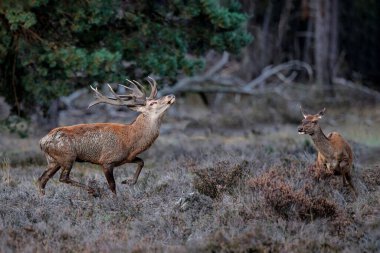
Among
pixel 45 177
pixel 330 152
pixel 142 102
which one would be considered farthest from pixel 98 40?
pixel 330 152

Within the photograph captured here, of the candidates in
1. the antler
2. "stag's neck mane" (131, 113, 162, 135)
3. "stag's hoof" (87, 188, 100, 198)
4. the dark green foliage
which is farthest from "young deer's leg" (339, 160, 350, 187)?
the dark green foliage

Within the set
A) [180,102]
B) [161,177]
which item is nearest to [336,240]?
[161,177]

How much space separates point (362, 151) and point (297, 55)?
1026 inches

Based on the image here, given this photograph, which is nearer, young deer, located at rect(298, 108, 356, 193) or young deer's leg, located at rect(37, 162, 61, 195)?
young deer's leg, located at rect(37, 162, 61, 195)

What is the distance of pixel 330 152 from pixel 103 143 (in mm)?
3373

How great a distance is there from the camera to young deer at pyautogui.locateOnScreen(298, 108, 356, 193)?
36.9 ft

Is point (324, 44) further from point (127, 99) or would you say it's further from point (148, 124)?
point (148, 124)

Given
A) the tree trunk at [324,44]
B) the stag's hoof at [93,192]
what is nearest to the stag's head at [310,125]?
the stag's hoof at [93,192]

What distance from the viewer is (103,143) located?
1115 cm

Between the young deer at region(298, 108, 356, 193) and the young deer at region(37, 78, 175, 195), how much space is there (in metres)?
2.14

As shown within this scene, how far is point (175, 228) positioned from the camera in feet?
29.9

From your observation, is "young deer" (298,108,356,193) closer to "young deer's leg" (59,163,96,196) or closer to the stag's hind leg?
the stag's hind leg

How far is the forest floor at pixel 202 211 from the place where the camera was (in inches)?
330

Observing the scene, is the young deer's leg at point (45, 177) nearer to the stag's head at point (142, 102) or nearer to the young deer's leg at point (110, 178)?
the young deer's leg at point (110, 178)
